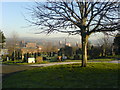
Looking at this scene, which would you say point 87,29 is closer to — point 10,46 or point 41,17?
point 41,17

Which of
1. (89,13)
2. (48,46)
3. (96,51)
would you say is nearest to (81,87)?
(89,13)

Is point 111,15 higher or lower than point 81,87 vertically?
higher

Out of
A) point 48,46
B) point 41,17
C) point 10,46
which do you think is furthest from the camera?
point 48,46

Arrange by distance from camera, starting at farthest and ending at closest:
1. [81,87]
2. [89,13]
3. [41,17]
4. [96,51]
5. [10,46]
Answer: [10,46] < [96,51] < [89,13] < [41,17] < [81,87]

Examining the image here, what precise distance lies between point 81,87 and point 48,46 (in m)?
39.1

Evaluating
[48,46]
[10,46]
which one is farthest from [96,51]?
[10,46]

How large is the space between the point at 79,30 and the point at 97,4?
7.77ft

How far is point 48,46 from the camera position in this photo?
4484 cm

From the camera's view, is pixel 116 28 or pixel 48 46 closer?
pixel 116 28

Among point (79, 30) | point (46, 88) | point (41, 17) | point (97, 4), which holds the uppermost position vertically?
point (97, 4)

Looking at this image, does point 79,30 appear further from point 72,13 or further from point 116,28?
point 116,28

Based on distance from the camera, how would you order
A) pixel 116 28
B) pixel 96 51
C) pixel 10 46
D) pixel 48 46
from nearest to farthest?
pixel 116 28, pixel 96 51, pixel 10 46, pixel 48 46

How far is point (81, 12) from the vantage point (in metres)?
12.5

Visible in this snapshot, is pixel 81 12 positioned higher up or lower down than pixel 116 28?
higher up
